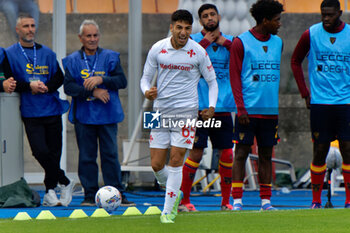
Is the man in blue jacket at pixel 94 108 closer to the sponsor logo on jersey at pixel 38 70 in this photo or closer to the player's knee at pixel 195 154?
the sponsor logo on jersey at pixel 38 70

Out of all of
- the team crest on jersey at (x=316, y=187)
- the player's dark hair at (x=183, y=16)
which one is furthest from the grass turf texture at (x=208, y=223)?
the player's dark hair at (x=183, y=16)

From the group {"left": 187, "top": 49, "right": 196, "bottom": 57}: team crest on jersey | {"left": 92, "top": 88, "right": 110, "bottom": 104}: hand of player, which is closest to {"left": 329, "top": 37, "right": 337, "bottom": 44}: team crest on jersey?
{"left": 187, "top": 49, "right": 196, "bottom": 57}: team crest on jersey

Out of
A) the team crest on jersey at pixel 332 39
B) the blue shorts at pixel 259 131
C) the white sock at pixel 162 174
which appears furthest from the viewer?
the team crest on jersey at pixel 332 39

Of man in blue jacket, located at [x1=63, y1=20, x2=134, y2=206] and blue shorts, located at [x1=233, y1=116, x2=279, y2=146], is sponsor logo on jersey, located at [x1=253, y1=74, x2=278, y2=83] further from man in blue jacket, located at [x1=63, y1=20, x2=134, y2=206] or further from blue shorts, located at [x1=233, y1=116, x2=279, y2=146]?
man in blue jacket, located at [x1=63, y1=20, x2=134, y2=206]

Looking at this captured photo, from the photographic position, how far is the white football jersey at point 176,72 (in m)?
7.43

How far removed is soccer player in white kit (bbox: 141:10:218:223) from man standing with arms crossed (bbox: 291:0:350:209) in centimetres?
134

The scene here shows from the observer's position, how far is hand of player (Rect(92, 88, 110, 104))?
9.70 m

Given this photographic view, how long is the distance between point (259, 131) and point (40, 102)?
108 inches

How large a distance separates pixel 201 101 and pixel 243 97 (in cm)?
52

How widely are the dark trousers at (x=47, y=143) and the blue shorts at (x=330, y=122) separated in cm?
309

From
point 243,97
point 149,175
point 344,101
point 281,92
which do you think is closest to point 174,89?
point 243,97

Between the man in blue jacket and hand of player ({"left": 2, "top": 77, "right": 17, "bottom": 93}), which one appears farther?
the man in blue jacket

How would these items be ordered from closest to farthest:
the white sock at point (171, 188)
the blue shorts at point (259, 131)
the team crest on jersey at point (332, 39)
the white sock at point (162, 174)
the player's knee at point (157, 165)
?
the white sock at point (171, 188), the player's knee at point (157, 165), the white sock at point (162, 174), the blue shorts at point (259, 131), the team crest on jersey at point (332, 39)

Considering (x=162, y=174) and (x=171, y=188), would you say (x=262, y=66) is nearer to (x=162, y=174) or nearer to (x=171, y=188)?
(x=162, y=174)
